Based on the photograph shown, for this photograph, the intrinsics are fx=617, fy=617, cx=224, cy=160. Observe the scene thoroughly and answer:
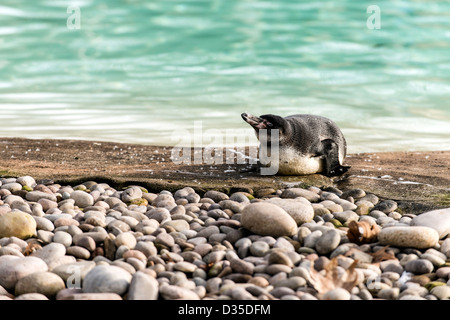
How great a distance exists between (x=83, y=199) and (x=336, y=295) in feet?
8.87

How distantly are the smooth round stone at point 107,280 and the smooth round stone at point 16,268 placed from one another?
411 millimetres

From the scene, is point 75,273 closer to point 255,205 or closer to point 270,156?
point 255,205

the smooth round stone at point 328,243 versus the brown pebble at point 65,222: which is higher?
the brown pebble at point 65,222

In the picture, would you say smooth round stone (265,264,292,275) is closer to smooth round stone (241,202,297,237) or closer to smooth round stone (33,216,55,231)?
smooth round stone (241,202,297,237)

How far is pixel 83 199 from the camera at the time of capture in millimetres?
5359

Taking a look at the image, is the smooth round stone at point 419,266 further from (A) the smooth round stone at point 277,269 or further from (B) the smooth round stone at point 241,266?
(B) the smooth round stone at point 241,266

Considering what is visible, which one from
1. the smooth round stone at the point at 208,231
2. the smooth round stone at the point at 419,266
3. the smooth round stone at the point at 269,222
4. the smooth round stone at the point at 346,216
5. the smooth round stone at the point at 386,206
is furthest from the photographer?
the smooth round stone at the point at 386,206

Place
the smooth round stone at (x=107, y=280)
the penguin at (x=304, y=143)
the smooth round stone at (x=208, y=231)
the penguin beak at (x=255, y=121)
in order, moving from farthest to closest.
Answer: the penguin at (x=304, y=143)
the penguin beak at (x=255, y=121)
the smooth round stone at (x=208, y=231)
the smooth round stone at (x=107, y=280)

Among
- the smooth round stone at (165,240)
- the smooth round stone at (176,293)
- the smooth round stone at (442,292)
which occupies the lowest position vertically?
the smooth round stone at (442,292)

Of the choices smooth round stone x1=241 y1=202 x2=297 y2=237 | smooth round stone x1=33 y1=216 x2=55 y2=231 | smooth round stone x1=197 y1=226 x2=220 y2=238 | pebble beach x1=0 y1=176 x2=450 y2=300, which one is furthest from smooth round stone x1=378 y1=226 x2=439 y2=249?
smooth round stone x1=33 y1=216 x2=55 y2=231

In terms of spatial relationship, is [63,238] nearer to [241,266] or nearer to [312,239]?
[241,266]

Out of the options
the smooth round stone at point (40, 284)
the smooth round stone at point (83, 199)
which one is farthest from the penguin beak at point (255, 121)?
the smooth round stone at point (40, 284)

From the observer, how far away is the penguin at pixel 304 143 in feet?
20.9
